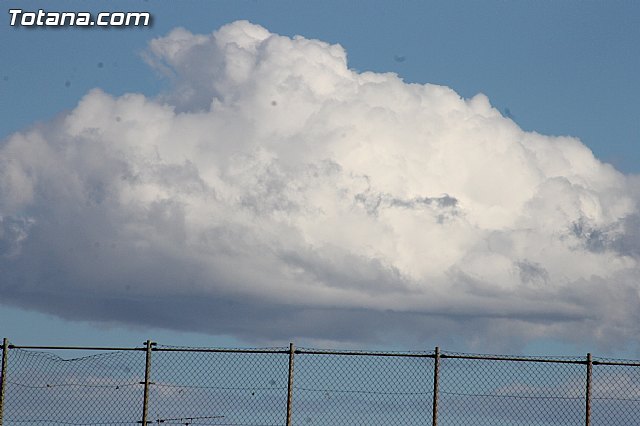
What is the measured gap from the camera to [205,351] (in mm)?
25641

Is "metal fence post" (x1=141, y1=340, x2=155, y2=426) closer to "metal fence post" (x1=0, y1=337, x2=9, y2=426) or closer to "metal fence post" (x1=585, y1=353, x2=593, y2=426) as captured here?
"metal fence post" (x1=0, y1=337, x2=9, y2=426)

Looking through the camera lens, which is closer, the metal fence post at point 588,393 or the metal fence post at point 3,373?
the metal fence post at point 588,393

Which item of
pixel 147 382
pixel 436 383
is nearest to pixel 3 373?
pixel 147 382

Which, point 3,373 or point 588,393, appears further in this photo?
point 3,373

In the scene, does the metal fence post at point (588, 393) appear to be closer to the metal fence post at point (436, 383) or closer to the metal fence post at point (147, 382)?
the metal fence post at point (436, 383)

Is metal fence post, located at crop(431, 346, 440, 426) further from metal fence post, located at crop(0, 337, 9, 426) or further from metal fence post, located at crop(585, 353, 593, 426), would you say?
metal fence post, located at crop(0, 337, 9, 426)

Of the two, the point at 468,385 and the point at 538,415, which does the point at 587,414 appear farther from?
the point at 468,385

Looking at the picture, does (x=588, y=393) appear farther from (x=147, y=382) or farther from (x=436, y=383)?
(x=147, y=382)

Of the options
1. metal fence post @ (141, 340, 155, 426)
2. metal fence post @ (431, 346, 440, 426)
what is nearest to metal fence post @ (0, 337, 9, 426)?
metal fence post @ (141, 340, 155, 426)

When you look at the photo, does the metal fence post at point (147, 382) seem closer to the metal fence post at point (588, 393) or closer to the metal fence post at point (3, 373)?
the metal fence post at point (3, 373)

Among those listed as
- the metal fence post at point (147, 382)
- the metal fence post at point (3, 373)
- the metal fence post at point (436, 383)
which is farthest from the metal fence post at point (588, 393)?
the metal fence post at point (3, 373)

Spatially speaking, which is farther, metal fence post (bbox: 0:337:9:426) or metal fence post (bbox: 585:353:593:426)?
metal fence post (bbox: 0:337:9:426)

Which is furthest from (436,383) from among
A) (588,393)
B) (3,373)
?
(3,373)

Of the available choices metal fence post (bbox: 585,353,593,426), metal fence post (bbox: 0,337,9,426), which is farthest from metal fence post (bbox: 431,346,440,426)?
metal fence post (bbox: 0,337,9,426)
